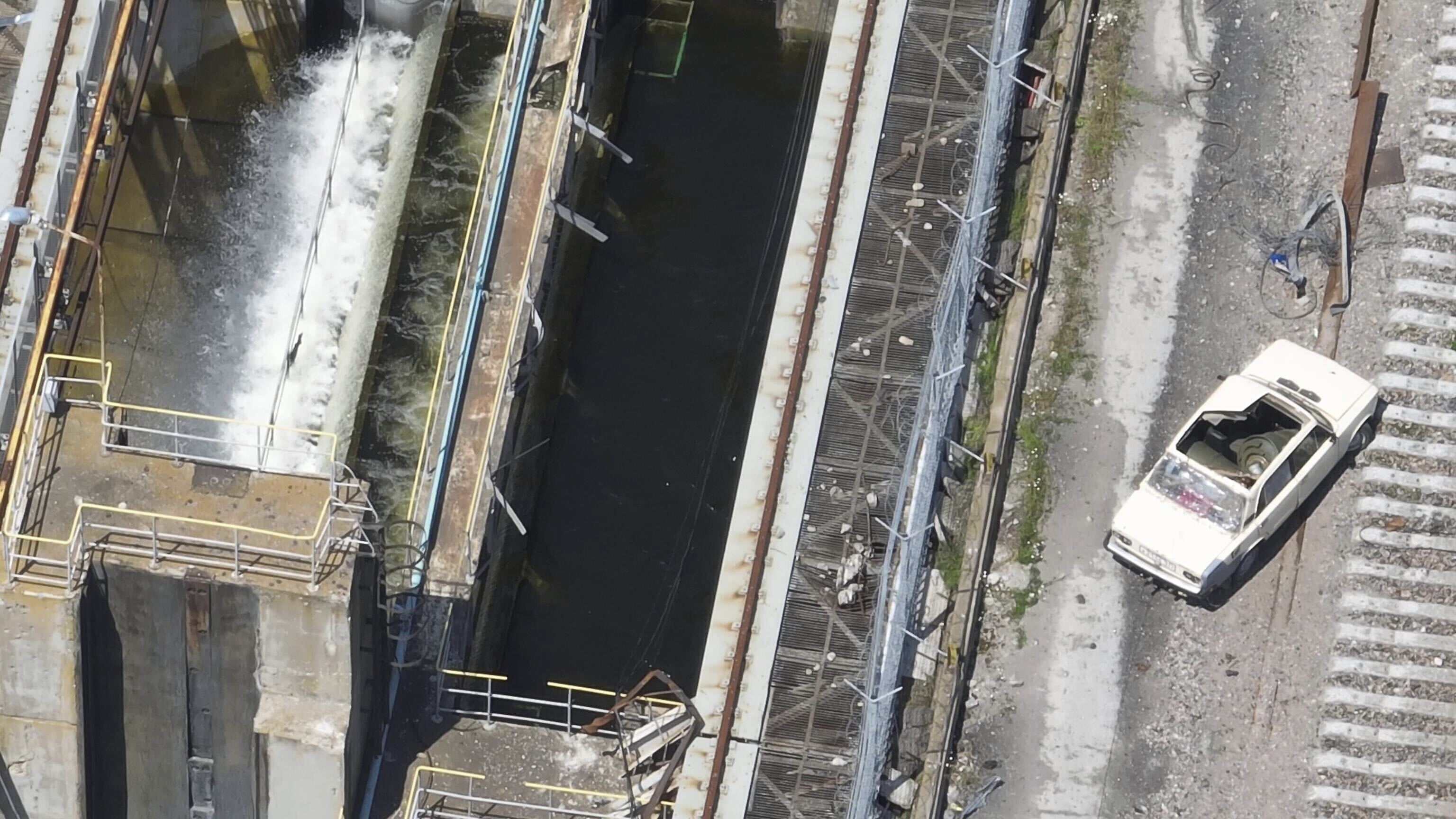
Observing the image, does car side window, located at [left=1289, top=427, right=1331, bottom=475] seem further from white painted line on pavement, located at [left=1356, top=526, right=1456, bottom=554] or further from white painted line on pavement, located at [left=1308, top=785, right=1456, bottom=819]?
white painted line on pavement, located at [left=1308, top=785, right=1456, bottom=819]

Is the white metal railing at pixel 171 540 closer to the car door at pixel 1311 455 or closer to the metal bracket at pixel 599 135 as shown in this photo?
the metal bracket at pixel 599 135

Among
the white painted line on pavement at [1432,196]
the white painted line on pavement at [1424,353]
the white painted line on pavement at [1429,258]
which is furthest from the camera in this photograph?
the white painted line on pavement at [1432,196]

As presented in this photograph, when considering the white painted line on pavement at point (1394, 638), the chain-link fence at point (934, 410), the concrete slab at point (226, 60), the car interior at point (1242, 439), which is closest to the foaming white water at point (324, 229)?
the concrete slab at point (226, 60)

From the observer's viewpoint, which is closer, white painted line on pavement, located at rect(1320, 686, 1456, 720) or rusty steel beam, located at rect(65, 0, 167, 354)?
white painted line on pavement, located at rect(1320, 686, 1456, 720)

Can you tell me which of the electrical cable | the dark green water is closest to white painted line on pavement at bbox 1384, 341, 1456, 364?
the electrical cable

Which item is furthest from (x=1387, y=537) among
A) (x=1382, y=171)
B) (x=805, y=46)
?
(x=805, y=46)

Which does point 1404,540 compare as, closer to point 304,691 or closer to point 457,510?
point 457,510
